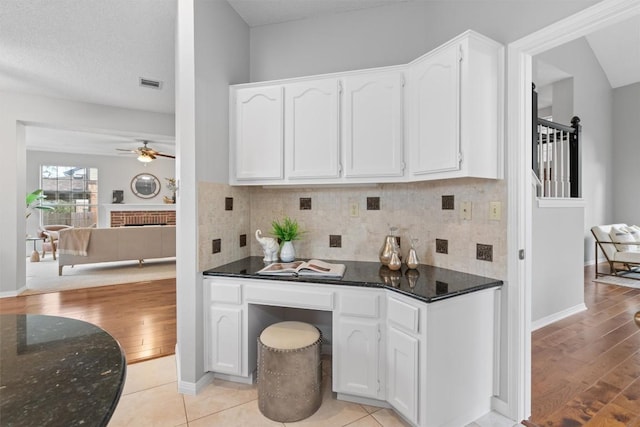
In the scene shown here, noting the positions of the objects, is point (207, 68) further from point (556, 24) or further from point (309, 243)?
point (556, 24)

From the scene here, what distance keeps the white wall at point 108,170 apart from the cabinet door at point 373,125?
28.4ft

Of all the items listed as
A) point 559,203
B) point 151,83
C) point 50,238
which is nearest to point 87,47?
point 151,83

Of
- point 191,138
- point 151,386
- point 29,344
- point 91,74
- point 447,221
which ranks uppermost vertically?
point 91,74

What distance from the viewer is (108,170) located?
8.83 meters

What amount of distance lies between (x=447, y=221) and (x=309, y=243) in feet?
3.65

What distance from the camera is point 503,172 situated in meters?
1.85

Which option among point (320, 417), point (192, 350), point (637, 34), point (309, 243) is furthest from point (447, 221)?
point (637, 34)

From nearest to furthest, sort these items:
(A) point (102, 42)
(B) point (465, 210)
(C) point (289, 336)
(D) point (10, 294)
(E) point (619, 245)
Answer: (C) point (289, 336) < (B) point (465, 210) < (A) point (102, 42) < (D) point (10, 294) < (E) point (619, 245)

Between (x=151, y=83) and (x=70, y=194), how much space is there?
256 inches

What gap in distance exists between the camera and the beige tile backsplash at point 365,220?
1993 millimetres

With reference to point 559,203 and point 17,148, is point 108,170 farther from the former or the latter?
point 559,203

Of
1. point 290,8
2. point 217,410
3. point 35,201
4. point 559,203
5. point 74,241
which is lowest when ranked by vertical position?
point 217,410

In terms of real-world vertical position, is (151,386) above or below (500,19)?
below

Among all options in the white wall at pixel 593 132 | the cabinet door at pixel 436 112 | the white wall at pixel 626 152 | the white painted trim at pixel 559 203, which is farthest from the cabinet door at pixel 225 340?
the white wall at pixel 626 152
